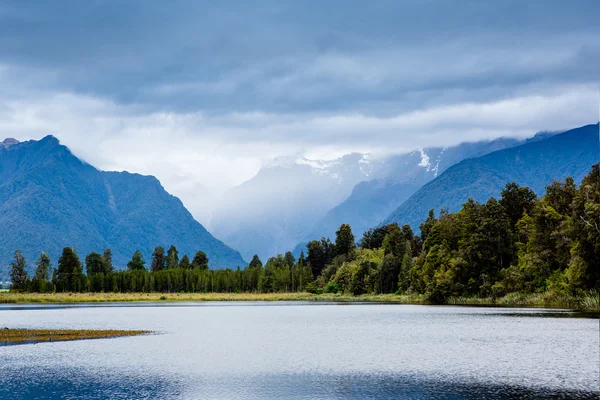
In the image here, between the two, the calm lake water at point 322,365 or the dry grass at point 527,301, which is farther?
the dry grass at point 527,301

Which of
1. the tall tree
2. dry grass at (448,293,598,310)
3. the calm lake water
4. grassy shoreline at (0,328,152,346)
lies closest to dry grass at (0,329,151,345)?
grassy shoreline at (0,328,152,346)

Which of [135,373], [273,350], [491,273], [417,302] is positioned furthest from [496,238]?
[135,373]

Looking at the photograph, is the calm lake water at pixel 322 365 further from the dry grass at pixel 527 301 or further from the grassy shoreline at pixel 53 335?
the dry grass at pixel 527 301

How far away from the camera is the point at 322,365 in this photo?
48.8m

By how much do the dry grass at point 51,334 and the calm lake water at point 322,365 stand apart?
3642 millimetres

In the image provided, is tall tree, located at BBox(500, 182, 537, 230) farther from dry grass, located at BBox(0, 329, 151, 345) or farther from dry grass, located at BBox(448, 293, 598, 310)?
dry grass, located at BBox(0, 329, 151, 345)

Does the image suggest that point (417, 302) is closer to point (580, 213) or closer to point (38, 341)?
point (580, 213)

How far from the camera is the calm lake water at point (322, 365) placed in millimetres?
38156

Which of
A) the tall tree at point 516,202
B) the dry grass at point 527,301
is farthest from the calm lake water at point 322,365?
the tall tree at point 516,202

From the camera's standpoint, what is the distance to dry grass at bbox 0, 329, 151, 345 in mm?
66750

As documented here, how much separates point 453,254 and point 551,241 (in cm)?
2836

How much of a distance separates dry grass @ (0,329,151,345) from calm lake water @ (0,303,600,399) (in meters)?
3.64

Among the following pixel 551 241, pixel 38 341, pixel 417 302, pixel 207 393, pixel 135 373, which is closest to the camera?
pixel 207 393

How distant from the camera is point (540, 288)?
13088cm
